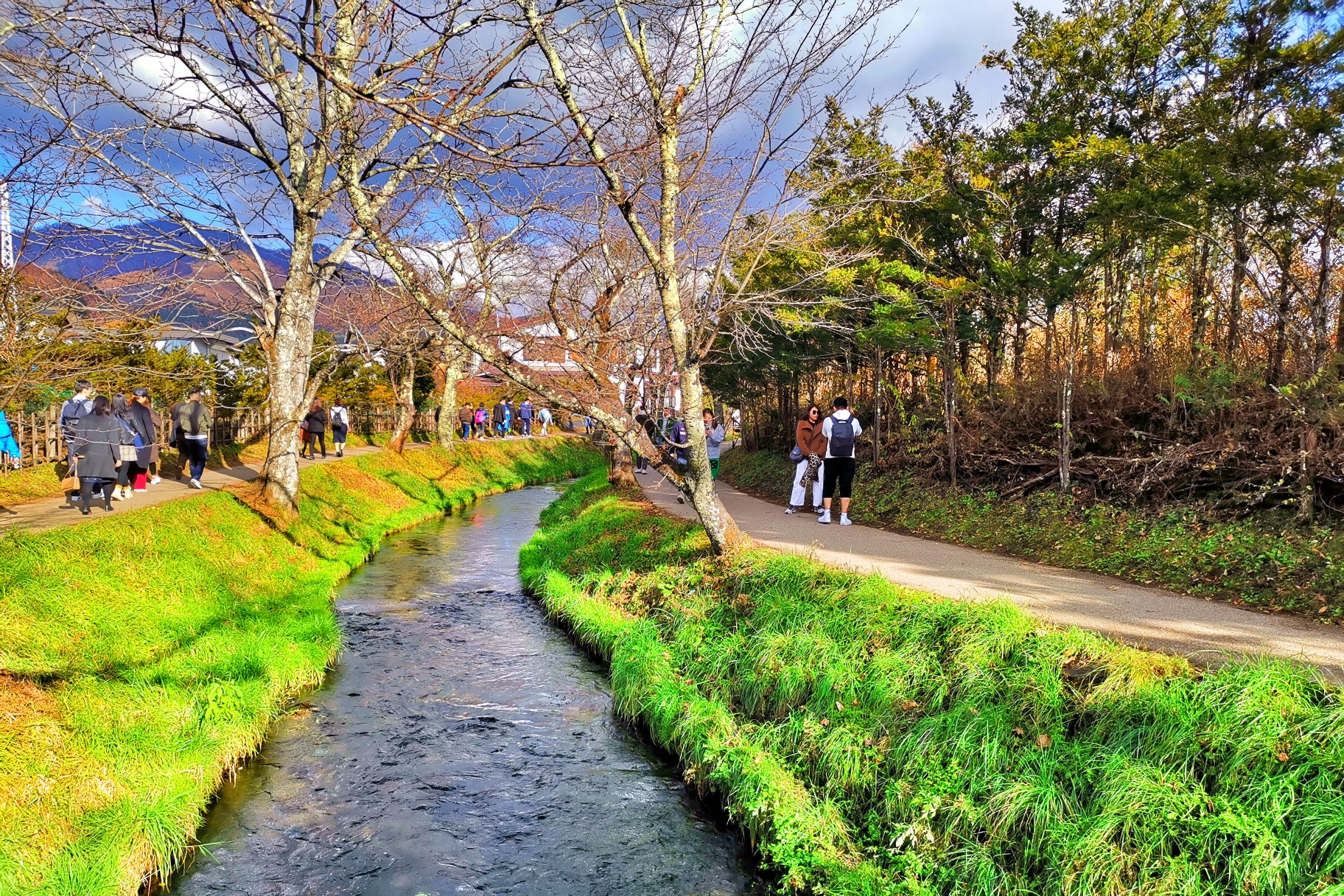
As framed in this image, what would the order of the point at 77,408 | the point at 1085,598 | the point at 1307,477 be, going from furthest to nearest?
the point at 77,408 < the point at 1307,477 < the point at 1085,598

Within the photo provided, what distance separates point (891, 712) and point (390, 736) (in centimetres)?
413

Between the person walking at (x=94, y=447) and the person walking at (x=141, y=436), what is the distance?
4.96 ft

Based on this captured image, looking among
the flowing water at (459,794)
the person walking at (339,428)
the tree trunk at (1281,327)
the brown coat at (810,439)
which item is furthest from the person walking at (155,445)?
the tree trunk at (1281,327)

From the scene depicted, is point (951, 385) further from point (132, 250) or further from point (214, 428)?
point (214, 428)

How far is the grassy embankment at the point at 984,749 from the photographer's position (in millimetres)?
3764

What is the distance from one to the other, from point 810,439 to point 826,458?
112 centimetres

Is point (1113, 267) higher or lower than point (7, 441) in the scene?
higher

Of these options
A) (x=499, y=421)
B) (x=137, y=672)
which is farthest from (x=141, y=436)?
(x=499, y=421)

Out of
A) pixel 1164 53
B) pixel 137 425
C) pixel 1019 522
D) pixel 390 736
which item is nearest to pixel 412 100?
pixel 390 736

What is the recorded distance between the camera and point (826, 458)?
1207 centimetres

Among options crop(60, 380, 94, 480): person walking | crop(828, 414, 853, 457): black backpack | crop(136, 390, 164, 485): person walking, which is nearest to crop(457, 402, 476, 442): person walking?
crop(136, 390, 164, 485): person walking

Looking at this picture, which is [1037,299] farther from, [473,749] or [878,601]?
[473,749]

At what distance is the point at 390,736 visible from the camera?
22.2 feet

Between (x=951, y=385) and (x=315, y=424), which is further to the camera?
(x=315, y=424)
